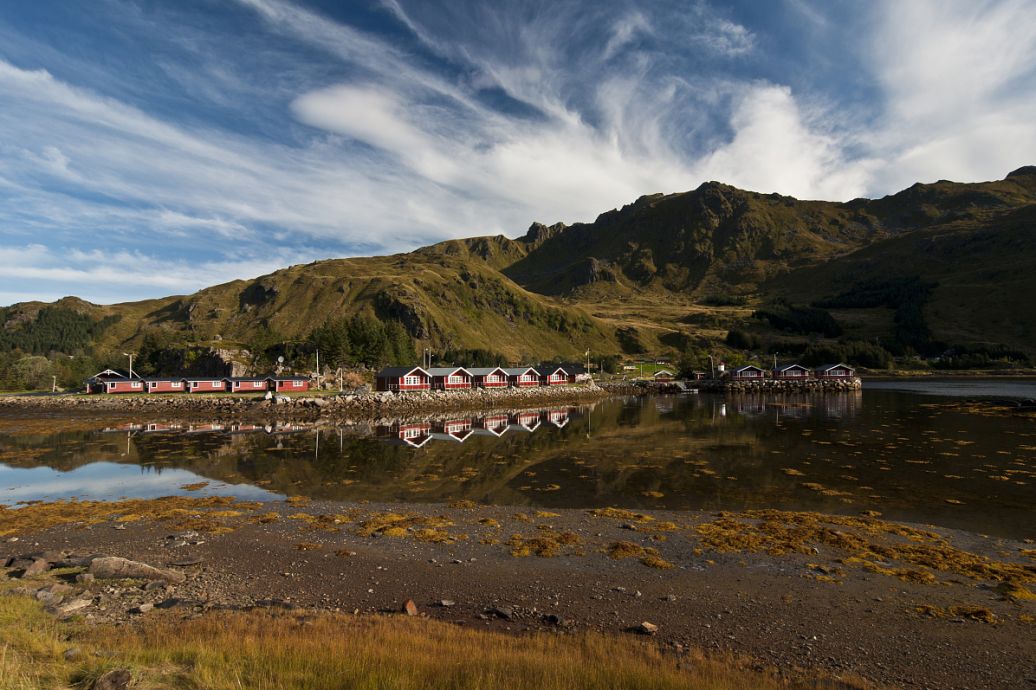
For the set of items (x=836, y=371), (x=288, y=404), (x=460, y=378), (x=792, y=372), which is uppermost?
(x=460, y=378)

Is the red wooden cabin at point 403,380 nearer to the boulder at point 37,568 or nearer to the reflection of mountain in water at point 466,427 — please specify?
the reflection of mountain in water at point 466,427

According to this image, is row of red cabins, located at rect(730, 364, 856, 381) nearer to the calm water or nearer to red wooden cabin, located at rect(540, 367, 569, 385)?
red wooden cabin, located at rect(540, 367, 569, 385)

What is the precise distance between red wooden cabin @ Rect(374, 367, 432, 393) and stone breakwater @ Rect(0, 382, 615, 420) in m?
7.31

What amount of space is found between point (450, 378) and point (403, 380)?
10.00 m

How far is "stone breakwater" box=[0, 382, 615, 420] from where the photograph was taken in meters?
76.9

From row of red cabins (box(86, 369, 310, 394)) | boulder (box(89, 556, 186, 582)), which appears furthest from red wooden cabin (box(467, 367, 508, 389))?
boulder (box(89, 556, 186, 582))

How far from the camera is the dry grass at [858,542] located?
707 inches

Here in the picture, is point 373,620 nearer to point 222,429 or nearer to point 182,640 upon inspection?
point 182,640

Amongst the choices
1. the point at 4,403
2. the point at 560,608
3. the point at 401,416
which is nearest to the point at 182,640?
the point at 560,608

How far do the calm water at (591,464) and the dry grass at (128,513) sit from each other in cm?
246

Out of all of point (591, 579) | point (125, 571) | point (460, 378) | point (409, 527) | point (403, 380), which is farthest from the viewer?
point (460, 378)

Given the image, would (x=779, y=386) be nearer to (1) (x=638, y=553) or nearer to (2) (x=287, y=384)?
(2) (x=287, y=384)

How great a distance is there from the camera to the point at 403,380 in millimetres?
98062

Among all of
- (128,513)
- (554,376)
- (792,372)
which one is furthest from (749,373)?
(128,513)
